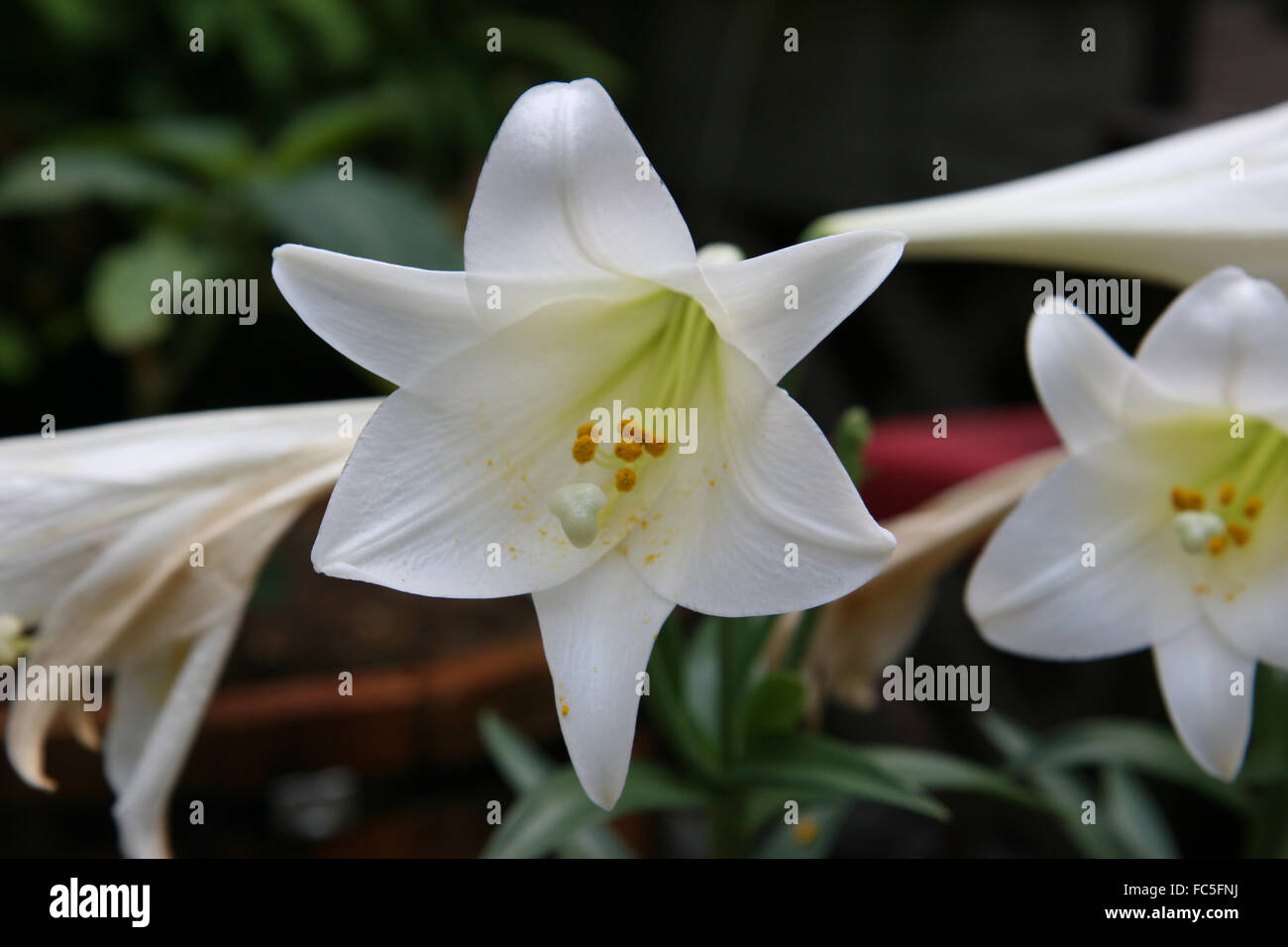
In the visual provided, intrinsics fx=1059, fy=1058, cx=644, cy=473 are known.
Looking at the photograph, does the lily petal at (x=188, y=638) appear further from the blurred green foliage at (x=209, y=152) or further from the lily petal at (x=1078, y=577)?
the blurred green foliage at (x=209, y=152)

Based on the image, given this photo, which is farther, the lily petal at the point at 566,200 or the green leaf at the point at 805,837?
the green leaf at the point at 805,837

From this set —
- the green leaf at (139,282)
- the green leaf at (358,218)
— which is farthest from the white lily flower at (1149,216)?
the green leaf at (139,282)

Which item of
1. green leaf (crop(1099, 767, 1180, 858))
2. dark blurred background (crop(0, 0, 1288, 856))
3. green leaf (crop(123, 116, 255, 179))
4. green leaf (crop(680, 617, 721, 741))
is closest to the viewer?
green leaf (crop(680, 617, 721, 741))

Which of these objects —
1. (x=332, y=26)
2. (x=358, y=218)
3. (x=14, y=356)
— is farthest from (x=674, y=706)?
(x=332, y=26)

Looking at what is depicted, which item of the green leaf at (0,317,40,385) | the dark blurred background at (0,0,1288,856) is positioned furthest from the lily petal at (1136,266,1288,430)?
the green leaf at (0,317,40,385)

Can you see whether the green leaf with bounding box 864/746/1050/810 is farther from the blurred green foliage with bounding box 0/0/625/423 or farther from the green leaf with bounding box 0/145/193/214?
the green leaf with bounding box 0/145/193/214

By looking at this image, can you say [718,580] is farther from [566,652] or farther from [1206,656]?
[1206,656]

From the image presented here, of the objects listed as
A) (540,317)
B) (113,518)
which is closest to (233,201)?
(113,518)
